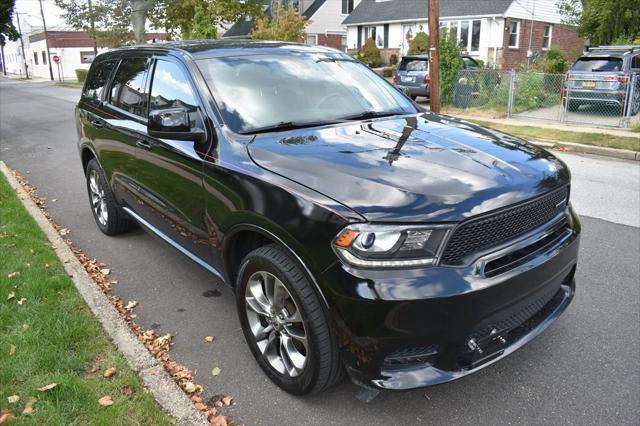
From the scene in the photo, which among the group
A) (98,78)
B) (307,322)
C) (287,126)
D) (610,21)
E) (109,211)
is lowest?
(109,211)

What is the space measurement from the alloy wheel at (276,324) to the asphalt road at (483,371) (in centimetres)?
20

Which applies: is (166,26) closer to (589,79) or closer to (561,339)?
(589,79)

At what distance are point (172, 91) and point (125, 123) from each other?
0.88 meters

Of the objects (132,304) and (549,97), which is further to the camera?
(549,97)

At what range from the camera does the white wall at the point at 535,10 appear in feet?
92.6

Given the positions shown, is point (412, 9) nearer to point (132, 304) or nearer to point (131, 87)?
point (131, 87)

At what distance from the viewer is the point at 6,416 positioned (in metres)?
2.71

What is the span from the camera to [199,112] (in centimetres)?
345

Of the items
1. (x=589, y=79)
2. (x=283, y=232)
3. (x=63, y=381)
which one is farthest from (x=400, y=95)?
(x=589, y=79)

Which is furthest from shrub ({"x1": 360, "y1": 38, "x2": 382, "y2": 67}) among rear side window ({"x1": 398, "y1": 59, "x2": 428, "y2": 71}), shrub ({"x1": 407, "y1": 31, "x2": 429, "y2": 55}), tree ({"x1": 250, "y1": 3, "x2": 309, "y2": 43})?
rear side window ({"x1": 398, "y1": 59, "x2": 428, "y2": 71})

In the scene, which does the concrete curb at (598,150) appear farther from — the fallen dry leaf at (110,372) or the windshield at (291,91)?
the fallen dry leaf at (110,372)

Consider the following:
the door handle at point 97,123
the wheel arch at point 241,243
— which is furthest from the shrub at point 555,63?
the wheel arch at point 241,243

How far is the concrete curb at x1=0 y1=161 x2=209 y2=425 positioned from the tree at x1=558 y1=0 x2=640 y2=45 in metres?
22.0

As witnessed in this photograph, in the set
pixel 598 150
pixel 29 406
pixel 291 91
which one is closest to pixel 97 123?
pixel 291 91
